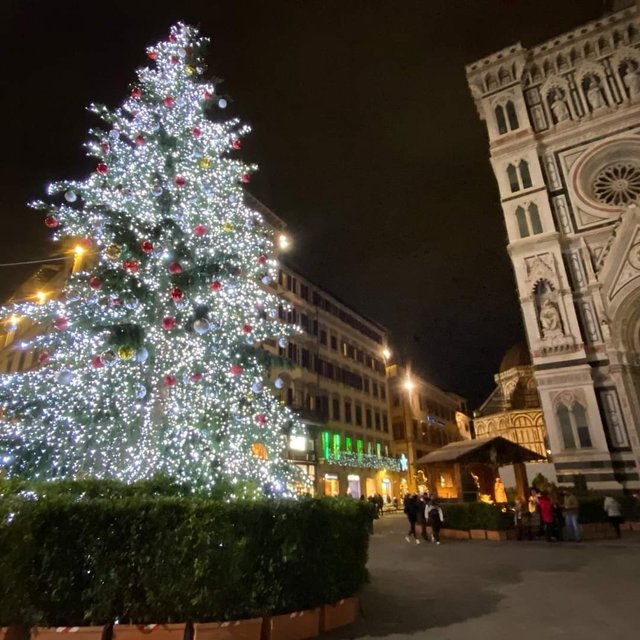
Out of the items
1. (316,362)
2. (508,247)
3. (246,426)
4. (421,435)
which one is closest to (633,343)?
(508,247)

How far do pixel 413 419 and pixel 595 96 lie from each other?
116ft

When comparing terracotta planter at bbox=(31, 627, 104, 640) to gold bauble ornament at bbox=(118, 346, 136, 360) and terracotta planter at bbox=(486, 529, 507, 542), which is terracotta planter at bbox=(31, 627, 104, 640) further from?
terracotta planter at bbox=(486, 529, 507, 542)

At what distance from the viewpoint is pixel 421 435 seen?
5356cm

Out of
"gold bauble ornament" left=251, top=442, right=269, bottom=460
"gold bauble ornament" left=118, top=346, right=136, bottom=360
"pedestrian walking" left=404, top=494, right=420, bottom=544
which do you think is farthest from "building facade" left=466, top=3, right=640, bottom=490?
"gold bauble ornament" left=118, top=346, right=136, bottom=360

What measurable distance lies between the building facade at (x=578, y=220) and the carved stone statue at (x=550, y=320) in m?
0.05

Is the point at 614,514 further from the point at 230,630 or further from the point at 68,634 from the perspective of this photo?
the point at 68,634

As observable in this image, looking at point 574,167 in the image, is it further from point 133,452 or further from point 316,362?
point 133,452

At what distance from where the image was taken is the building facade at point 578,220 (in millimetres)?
24297

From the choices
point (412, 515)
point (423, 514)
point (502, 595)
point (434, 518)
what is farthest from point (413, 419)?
point (502, 595)

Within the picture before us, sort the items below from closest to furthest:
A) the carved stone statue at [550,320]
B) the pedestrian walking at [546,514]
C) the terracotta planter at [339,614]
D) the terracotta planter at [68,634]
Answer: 1. the terracotta planter at [68,634]
2. the terracotta planter at [339,614]
3. the pedestrian walking at [546,514]
4. the carved stone statue at [550,320]

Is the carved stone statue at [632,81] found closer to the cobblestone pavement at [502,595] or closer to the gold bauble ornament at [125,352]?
the cobblestone pavement at [502,595]

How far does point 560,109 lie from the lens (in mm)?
31359

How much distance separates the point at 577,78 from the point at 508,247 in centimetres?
1359

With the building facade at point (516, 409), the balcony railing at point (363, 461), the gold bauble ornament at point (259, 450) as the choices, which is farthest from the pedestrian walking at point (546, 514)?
the building facade at point (516, 409)
